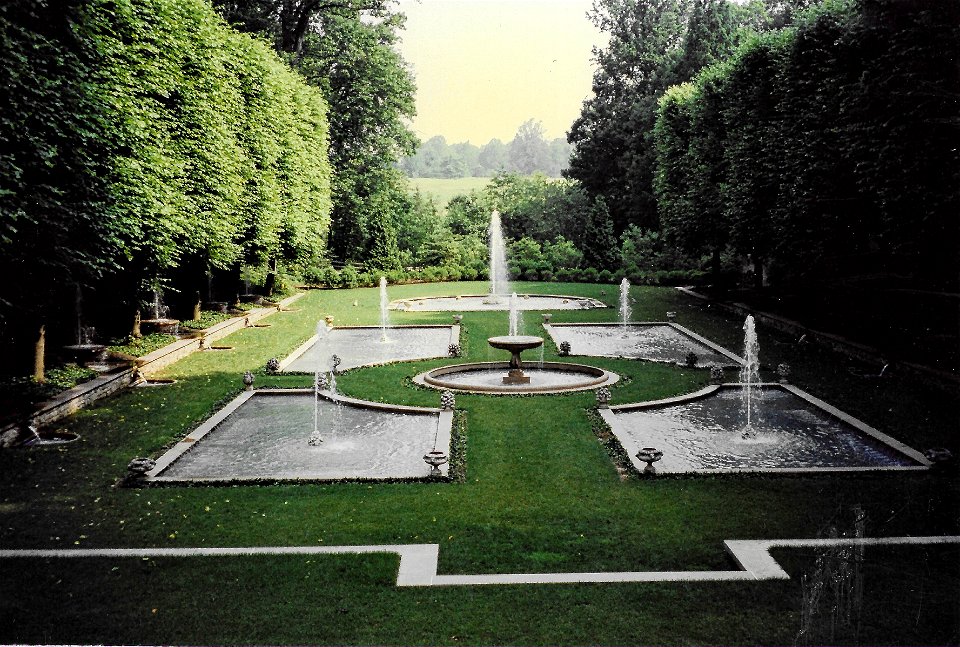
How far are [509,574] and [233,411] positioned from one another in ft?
34.6

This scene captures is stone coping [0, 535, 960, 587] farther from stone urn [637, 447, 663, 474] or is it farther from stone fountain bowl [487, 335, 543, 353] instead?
stone fountain bowl [487, 335, 543, 353]

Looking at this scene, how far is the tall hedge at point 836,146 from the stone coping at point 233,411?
1294 centimetres

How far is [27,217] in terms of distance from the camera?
15.9 meters

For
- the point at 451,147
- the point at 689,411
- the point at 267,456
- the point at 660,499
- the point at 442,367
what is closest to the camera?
the point at 660,499

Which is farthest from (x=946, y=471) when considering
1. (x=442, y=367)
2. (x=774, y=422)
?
(x=442, y=367)

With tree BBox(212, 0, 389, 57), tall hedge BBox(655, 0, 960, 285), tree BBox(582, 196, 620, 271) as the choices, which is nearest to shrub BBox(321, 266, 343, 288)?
tree BBox(212, 0, 389, 57)

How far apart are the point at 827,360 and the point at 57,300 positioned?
21.8 metres

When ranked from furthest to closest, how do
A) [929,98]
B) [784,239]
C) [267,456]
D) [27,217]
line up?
[784,239] < [929,98] < [27,217] < [267,456]

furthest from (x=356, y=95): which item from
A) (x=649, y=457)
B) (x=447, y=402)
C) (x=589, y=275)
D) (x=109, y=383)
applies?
(x=649, y=457)

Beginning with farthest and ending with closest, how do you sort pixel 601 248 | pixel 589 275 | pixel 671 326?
1. pixel 601 248
2. pixel 589 275
3. pixel 671 326

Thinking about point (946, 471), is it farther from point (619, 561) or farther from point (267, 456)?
point (267, 456)

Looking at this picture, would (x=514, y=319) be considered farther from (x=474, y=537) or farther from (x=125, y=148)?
(x=474, y=537)

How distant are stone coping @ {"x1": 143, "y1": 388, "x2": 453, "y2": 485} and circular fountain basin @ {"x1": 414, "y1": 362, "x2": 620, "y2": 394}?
2.17 metres

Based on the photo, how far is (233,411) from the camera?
17984 millimetres
